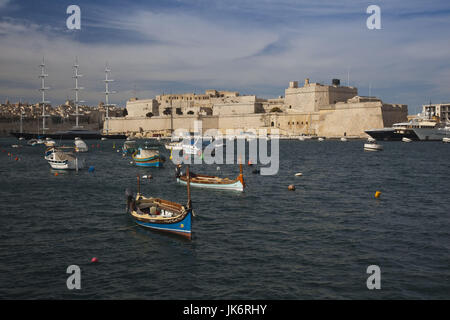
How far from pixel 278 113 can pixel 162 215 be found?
71.1 m

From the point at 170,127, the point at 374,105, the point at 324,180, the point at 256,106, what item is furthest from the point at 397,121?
the point at 324,180

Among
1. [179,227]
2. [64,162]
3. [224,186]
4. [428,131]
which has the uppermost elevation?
[428,131]

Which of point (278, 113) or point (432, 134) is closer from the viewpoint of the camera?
point (432, 134)

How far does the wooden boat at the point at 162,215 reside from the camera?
12857 millimetres

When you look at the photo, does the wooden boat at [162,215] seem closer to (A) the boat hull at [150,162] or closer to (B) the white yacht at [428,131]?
(A) the boat hull at [150,162]

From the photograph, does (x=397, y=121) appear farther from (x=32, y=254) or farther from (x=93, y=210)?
(x=32, y=254)

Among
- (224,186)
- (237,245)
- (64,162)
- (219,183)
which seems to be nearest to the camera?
(237,245)

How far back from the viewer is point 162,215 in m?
14.3

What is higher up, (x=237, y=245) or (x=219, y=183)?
(x=219, y=183)

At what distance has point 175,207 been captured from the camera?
48.2 feet

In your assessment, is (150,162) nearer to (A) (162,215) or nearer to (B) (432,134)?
(A) (162,215)

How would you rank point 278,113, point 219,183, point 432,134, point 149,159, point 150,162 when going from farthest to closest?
point 278,113, point 432,134, point 150,162, point 149,159, point 219,183

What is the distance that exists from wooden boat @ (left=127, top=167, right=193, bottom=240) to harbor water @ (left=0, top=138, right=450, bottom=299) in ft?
1.06

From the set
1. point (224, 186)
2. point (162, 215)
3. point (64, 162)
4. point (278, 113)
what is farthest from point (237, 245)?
point (278, 113)
